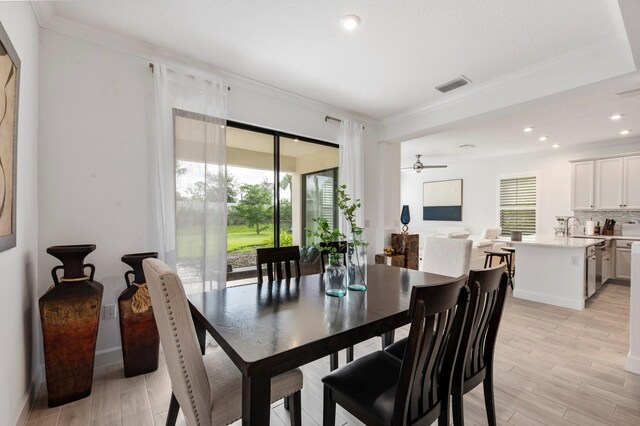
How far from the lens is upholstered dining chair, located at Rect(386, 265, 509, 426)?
1343mm

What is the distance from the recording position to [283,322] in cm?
139

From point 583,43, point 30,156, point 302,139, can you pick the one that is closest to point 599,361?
point 583,43

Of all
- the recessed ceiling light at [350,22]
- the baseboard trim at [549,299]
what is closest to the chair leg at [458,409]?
the recessed ceiling light at [350,22]

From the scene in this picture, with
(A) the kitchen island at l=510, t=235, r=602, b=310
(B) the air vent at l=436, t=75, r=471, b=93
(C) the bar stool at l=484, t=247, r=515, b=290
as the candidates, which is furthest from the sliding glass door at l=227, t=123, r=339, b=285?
(C) the bar stool at l=484, t=247, r=515, b=290

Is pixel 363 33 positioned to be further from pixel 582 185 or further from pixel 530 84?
pixel 582 185

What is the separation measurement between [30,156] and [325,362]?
2.72 meters

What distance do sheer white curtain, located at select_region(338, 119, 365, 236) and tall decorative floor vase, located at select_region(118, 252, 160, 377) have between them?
254 cm

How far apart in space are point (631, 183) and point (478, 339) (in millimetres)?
6151

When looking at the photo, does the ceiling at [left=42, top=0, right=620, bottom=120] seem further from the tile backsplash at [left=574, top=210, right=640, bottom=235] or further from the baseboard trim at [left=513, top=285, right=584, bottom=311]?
the tile backsplash at [left=574, top=210, right=640, bottom=235]

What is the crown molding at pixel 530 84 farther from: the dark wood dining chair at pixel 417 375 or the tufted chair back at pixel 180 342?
the tufted chair back at pixel 180 342

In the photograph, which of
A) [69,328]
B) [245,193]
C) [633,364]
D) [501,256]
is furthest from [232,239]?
[501,256]

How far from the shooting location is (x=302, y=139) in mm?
3959

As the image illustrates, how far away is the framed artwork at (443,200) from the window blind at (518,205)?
1069mm

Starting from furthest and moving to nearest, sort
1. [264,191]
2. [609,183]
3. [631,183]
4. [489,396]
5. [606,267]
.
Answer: [609,183]
[631,183]
[606,267]
[264,191]
[489,396]
